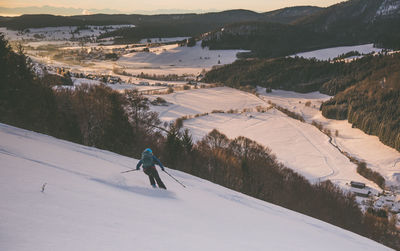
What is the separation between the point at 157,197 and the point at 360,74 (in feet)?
397

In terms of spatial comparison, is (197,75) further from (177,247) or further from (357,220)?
(177,247)

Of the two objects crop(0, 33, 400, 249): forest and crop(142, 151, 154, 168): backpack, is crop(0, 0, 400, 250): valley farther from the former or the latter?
crop(142, 151, 154, 168): backpack

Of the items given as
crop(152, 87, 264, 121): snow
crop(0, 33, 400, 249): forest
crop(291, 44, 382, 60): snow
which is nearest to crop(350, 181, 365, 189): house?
crop(0, 33, 400, 249): forest

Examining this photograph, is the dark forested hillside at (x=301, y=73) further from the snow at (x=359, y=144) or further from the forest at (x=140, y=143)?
the forest at (x=140, y=143)

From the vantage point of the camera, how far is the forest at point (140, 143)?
1176 inches

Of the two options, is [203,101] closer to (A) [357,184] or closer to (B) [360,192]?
(A) [357,184]

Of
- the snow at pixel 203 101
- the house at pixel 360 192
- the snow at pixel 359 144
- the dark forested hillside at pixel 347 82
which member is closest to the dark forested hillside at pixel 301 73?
the dark forested hillside at pixel 347 82

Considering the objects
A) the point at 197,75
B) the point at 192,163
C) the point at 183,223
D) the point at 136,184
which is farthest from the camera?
the point at 197,75

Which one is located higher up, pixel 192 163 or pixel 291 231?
pixel 291 231

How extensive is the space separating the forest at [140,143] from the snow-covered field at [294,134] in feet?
23.4

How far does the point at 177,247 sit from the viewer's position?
663 cm

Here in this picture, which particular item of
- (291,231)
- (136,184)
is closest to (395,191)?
(291,231)

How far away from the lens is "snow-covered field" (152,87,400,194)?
49.6m

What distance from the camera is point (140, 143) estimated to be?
38906 millimetres
